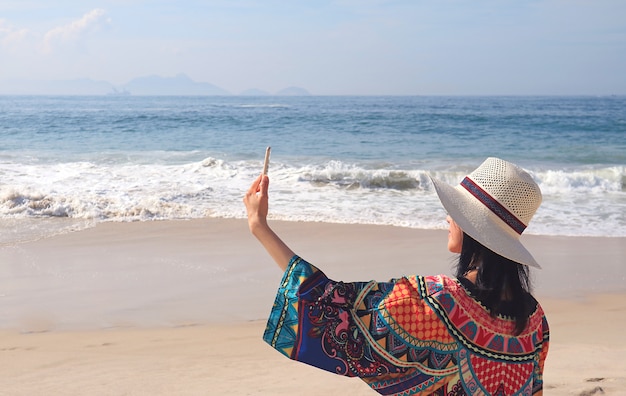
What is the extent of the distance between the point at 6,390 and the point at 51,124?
25357 millimetres

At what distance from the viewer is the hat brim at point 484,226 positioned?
4.92 feet

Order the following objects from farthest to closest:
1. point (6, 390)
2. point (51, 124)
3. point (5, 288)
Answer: point (51, 124), point (5, 288), point (6, 390)

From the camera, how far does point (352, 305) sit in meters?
1.40

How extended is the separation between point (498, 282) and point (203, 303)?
13.2 feet

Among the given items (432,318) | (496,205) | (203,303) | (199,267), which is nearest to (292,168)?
(199,267)

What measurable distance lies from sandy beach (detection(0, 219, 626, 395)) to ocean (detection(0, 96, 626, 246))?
933mm

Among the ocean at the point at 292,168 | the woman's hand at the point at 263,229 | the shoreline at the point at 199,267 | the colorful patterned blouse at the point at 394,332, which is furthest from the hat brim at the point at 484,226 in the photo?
the ocean at the point at 292,168

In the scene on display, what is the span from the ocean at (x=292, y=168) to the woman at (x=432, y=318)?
22.2 feet

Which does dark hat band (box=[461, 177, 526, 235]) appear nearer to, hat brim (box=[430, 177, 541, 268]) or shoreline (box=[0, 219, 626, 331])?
hat brim (box=[430, 177, 541, 268])

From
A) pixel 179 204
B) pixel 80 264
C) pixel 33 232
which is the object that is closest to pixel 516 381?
pixel 80 264

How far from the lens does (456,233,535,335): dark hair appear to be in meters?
1.48

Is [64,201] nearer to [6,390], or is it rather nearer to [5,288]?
[5,288]

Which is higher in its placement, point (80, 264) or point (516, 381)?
point (516, 381)

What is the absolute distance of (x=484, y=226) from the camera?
1.53 m
